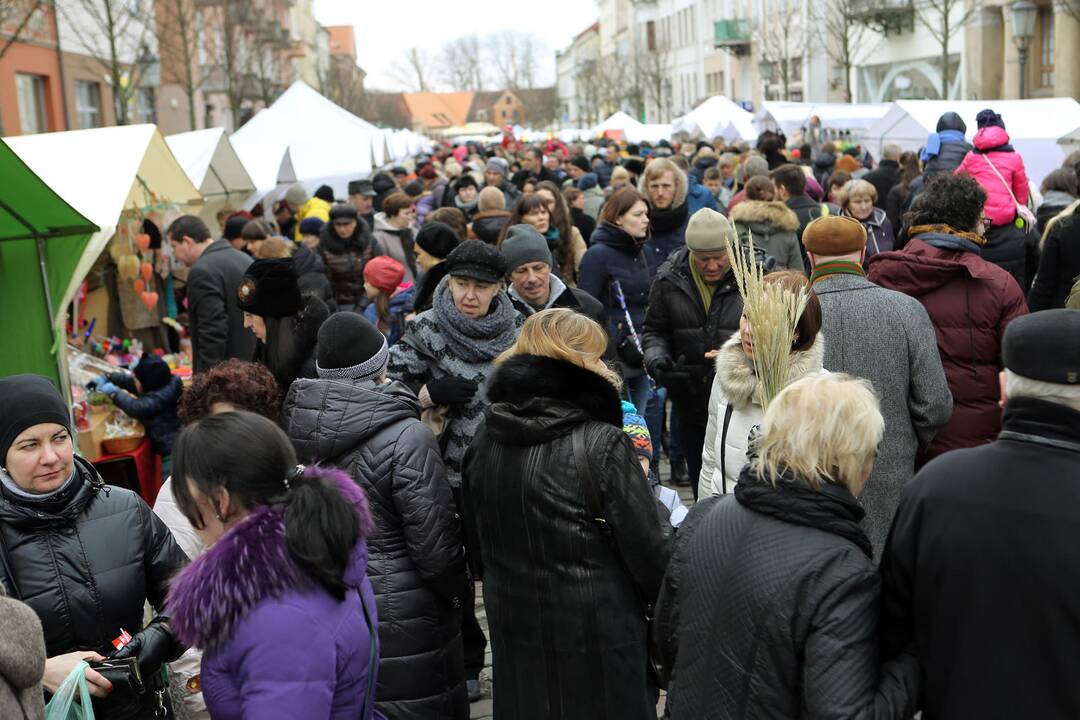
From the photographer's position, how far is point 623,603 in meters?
3.33

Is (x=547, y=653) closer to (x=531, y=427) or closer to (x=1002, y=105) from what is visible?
(x=531, y=427)

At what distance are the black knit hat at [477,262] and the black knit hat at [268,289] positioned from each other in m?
0.82

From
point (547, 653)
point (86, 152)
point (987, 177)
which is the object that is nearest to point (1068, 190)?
point (987, 177)

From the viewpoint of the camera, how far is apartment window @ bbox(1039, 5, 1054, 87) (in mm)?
28491

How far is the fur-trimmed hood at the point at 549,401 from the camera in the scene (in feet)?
10.7

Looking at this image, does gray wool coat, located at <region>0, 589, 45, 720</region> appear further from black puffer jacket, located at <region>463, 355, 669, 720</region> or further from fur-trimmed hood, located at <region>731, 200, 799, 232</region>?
fur-trimmed hood, located at <region>731, 200, 799, 232</region>

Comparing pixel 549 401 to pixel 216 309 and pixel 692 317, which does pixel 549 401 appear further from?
pixel 216 309

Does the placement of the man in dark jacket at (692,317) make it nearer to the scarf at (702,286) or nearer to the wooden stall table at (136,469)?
the scarf at (702,286)

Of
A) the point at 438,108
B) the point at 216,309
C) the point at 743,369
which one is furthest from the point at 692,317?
the point at 438,108

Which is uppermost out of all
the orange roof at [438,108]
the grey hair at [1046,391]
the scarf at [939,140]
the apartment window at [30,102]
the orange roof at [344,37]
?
the orange roof at [344,37]

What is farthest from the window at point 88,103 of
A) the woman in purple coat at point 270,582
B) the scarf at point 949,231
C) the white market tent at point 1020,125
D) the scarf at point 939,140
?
the woman in purple coat at point 270,582

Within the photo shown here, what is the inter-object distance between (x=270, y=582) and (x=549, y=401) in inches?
45.1

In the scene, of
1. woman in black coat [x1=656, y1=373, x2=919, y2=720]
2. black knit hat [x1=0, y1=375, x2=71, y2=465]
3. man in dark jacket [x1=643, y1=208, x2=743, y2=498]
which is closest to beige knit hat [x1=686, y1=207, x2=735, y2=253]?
man in dark jacket [x1=643, y1=208, x2=743, y2=498]

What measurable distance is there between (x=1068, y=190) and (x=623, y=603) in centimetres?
615
